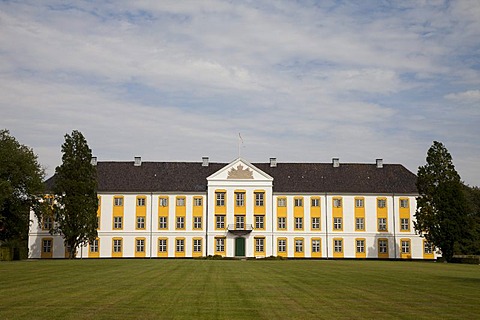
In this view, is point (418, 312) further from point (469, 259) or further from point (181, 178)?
point (181, 178)

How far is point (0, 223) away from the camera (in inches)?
2275

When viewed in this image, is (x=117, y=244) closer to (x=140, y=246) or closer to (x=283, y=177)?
(x=140, y=246)

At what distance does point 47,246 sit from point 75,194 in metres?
14.2

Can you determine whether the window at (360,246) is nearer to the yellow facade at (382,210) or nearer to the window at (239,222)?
the yellow facade at (382,210)

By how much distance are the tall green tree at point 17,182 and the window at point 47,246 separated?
33.2 ft

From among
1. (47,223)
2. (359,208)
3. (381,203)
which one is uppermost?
(381,203)

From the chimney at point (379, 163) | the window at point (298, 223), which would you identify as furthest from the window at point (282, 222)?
the chimney at point (379, 163)

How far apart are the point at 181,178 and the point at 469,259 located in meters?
33.3

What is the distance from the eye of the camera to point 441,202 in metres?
57.1

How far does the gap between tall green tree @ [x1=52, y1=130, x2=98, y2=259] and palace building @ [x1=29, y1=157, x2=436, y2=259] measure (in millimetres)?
10675

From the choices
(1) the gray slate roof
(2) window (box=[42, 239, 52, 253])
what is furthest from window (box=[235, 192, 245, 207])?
(2) window (box=[42, 239, 52, 253])

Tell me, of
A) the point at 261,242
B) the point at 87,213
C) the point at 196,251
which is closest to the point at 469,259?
the point at 261,242

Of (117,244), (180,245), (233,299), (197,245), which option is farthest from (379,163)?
(233,299)

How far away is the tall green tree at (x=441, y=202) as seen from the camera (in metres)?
Result: 56.4
